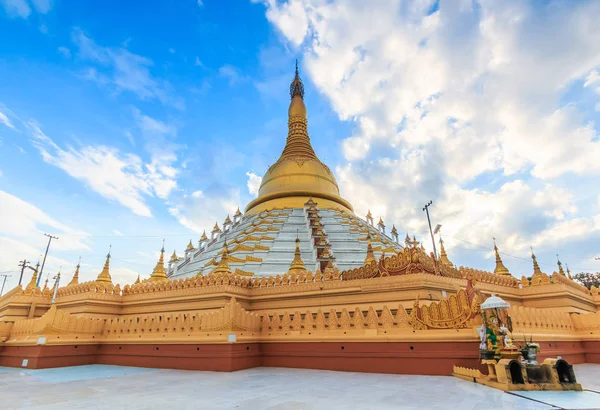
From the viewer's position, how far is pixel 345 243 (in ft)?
67.2

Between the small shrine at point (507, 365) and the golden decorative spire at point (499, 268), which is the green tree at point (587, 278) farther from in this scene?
the small shrine at point (507, 365)

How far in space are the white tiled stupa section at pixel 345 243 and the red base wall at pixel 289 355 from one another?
807 cm

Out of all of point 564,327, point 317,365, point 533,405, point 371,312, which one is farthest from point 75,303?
point 564,327

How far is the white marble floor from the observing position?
4887 millimetres

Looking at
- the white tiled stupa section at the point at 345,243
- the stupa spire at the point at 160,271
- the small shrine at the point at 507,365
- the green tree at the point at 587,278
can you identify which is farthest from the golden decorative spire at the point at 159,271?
the green tree at the point at 587,278

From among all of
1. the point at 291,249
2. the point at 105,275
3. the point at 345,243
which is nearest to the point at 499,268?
the point at 345,243

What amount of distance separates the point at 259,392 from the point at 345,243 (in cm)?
1502

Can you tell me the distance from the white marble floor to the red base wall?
510mm

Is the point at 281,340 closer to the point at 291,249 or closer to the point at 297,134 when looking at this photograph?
the point at 291,249

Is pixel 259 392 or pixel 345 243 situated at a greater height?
pixel 345 243

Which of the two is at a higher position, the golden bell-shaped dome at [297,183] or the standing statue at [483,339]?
the golden bell-shaped dome at [297,183]

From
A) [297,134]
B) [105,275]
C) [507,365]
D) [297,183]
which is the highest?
[297,134]

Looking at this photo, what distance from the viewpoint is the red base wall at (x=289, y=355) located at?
25.1ft

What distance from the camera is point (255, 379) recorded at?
738 centimetres
